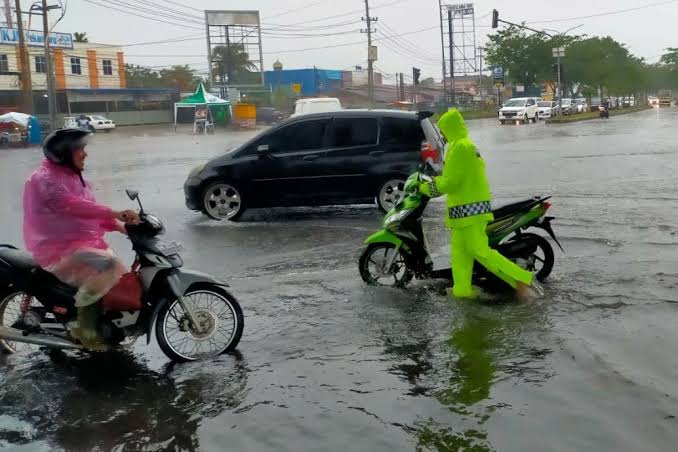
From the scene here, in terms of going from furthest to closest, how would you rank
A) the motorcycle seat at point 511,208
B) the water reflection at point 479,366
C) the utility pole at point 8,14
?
the utility pole at point 8,14, the motorcycle seat at point 511,208, the water reflection at point 479,366

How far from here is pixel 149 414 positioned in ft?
14.0

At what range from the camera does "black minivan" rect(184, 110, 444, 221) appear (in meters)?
11.0

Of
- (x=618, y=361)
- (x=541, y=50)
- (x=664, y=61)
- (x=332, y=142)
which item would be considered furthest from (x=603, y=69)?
(x=618, y=361)

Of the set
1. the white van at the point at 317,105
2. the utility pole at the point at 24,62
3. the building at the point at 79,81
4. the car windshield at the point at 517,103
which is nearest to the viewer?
the white van at the point at 317,105

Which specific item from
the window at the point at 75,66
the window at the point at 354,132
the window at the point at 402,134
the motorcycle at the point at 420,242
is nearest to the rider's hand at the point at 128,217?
the motorcycle at the point at 420,242

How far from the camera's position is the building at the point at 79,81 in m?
58.3

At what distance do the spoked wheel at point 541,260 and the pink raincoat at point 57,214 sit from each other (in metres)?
3.90

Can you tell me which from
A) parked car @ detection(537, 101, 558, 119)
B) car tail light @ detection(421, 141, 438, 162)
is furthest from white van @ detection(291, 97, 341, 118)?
parked car @ detection(537, 101, 558, 119)

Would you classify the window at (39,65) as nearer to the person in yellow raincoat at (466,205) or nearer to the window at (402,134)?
the window at (402,134)

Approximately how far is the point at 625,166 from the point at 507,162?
329 cm

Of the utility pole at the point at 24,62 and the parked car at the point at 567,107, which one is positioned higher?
the utility pole at the point at 24,62

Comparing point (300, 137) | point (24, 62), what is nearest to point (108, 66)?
point (24, 62)

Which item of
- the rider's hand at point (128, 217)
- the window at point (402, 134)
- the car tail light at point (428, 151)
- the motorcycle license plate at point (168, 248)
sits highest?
the window at point (402, 134)

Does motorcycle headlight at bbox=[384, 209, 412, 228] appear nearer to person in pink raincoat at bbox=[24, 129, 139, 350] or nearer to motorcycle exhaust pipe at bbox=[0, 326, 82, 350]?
person in pink raincoat at bbox=[24, 129, 139, 350]
